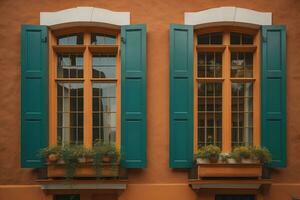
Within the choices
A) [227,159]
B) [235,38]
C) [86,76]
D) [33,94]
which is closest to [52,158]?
[33,94]

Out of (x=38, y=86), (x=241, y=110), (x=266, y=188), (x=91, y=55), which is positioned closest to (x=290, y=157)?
(x=266, y=188)

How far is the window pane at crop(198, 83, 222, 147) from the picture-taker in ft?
24.7

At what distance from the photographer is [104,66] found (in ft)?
25.1

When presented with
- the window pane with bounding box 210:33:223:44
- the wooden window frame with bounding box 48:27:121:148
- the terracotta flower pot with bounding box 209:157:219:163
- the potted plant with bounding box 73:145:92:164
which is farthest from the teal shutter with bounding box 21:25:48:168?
the window pane with bounding box 210:33:223:44

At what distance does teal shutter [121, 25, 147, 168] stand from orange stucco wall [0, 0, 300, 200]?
0.20 m

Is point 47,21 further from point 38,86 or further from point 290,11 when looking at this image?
point 290,11

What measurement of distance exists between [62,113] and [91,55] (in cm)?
122

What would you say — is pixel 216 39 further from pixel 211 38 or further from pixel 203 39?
pixel 203 39

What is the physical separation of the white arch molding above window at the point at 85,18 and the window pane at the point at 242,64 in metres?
2.14

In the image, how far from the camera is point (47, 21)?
737 cm

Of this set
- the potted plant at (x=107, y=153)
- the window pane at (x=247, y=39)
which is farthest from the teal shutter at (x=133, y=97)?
the window pane at (x=247, y=39)

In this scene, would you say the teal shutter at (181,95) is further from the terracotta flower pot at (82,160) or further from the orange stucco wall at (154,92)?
the terracotta flower pot at (82,160)

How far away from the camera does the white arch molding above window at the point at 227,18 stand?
7.33 metres

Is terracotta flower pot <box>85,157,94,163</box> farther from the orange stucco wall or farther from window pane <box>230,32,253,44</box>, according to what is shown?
window pane <box>230,32,253,44</box>
